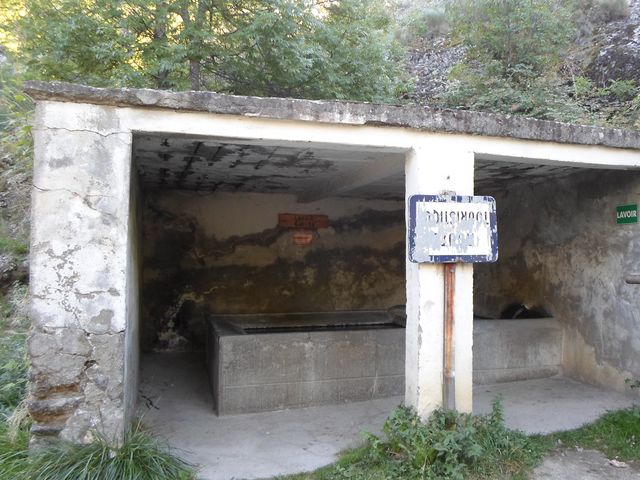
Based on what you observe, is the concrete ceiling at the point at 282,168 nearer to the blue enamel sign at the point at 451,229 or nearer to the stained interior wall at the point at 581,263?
the stained interior wall at the point at 581,263

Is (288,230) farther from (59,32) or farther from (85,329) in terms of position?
(85,329)

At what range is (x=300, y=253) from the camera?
7.71 m

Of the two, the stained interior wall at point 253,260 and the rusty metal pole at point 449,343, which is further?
the stained interior wall at point 253,260

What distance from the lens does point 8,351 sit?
4973 mm

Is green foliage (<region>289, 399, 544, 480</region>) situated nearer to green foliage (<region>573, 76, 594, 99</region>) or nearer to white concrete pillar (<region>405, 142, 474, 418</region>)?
white concrete pillar (<region>405, 142, 474, 418</region>)

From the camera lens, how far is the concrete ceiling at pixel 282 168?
4184mm

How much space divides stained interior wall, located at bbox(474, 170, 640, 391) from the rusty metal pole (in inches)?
105

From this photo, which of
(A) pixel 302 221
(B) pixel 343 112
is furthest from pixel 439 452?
(A) pixel 302 221

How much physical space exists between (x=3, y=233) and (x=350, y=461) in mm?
7053

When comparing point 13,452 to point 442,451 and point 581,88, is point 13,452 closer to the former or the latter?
point 442,451

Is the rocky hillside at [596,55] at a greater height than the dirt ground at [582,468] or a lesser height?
greater

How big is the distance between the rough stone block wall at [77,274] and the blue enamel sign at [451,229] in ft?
6.79

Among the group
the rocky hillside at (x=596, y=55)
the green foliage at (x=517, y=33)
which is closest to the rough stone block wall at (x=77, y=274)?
the green foliage at (x=517, y=33)

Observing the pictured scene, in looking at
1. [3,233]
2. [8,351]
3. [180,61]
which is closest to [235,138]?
[8,351]
